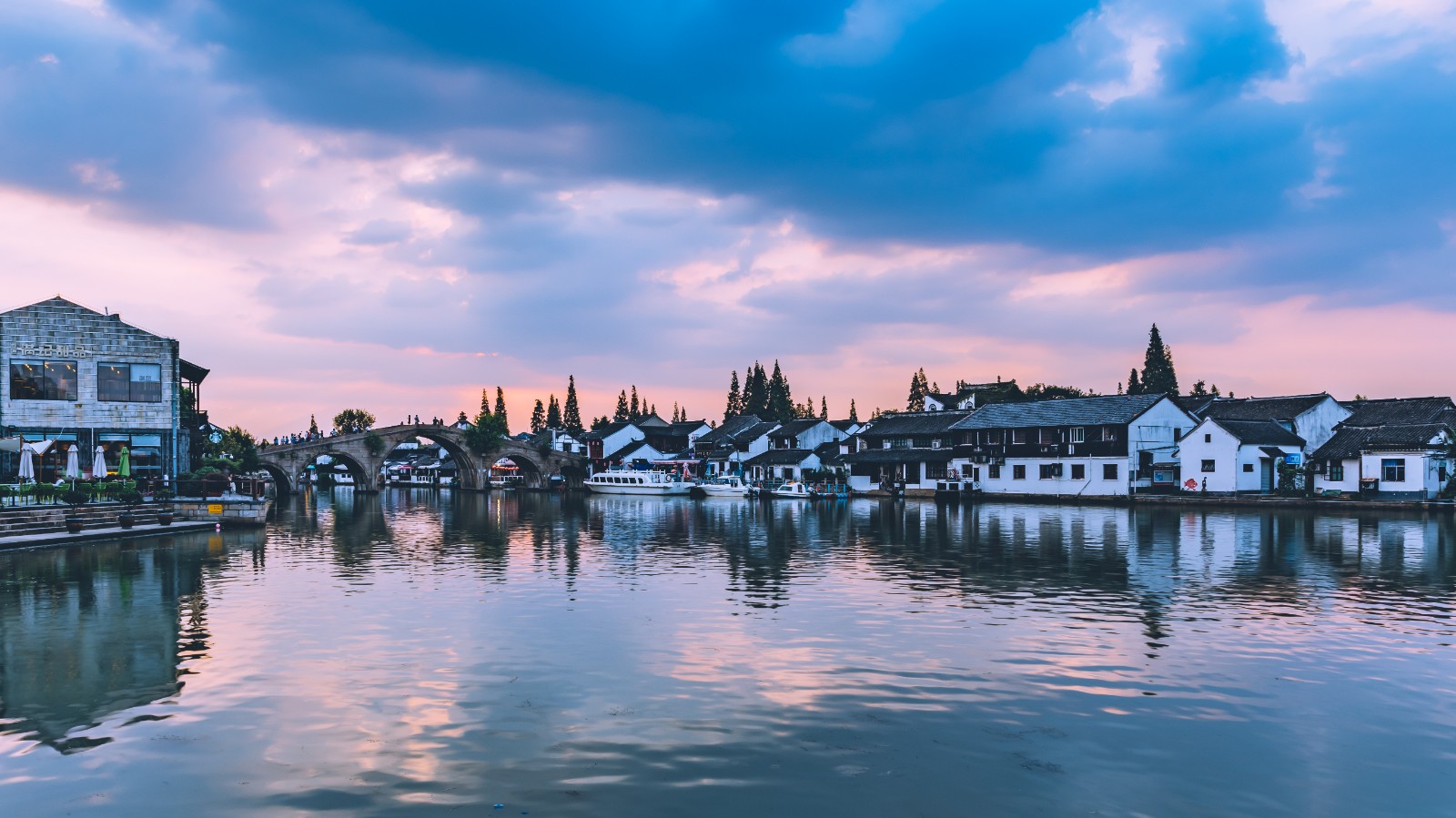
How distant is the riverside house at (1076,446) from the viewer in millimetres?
80875

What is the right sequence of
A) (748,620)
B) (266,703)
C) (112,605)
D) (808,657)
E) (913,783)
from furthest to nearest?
1. (112,605)
2. (748,620)
3. (808,657)
4. (266,703)
5. (913,783)

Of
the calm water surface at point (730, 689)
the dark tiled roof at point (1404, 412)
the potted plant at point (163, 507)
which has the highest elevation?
the dark tiled roof at point (1404, 412)

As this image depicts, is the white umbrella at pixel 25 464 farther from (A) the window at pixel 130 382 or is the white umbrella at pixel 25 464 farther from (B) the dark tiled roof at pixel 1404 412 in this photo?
(B) the dark tiled roof at pixel 1404 412

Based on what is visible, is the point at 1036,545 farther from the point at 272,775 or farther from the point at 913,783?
the point at 272,775

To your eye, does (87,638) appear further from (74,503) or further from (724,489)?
(724,489)

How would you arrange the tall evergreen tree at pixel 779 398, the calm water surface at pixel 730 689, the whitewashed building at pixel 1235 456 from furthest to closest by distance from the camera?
the tall evergreen tree at pixel 779 398, the whitewashed building at pixel 1235 456, the calm water surface at pixel 730 689

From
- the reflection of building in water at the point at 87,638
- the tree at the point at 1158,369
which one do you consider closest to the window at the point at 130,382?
the reflection of building in water at the point at 87,638

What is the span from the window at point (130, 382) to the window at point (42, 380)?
1.47m

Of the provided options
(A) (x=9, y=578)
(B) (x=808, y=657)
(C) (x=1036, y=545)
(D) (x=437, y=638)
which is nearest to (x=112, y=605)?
(A) (x=9, y=578)

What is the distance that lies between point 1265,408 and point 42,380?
94.6 meters

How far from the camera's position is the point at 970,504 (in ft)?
270

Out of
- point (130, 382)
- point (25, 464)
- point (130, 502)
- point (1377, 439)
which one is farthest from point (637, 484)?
point (1377, 439)

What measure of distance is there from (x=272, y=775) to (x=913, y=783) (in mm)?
8164

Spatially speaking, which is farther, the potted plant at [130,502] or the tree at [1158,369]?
the tree at [1158,369]
